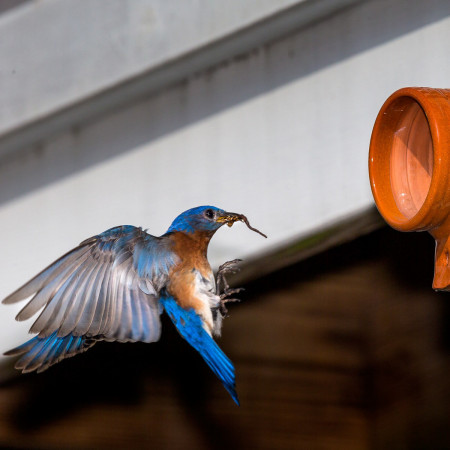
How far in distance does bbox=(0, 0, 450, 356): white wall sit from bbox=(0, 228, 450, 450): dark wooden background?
3.63 feet

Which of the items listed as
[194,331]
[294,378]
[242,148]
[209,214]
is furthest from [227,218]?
[294,378]

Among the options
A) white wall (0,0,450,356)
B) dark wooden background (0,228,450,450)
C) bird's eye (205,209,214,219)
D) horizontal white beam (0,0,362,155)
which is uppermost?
horizontal white beam (0,0,362,155)

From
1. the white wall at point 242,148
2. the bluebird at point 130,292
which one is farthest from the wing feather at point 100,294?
the white wall at point 242,148

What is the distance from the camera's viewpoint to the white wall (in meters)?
3.02

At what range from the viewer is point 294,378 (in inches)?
181

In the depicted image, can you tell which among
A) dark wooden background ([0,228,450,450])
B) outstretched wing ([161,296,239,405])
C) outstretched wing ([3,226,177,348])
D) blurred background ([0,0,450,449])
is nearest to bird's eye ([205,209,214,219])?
outstretched wing ([3,226,177,348])

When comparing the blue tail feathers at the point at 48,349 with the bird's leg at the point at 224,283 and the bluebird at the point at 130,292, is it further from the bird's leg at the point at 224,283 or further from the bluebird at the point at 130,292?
the bird's leg at the point at 224,283

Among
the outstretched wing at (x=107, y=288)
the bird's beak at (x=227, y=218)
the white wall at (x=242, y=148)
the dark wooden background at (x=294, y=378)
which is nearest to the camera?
the outstretched wing at (x=107, y=288)

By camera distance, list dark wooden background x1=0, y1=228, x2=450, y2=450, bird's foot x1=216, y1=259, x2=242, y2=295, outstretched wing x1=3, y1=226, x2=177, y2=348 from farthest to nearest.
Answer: dark wooden background x1=0, y1=228, x2=450, y2=450 → bird's foot x1=216, y1=259, x2=242, y2=295 → outstretched wing x1=3, y1=226, x2=177, y2=348

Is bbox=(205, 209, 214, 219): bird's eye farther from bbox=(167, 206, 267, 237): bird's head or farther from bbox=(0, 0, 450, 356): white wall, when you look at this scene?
bbox=(0, 0, 450, 356): white wall

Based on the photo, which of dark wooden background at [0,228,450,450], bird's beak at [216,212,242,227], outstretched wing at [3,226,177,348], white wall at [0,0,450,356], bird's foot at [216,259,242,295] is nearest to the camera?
outstretched wing at [3,226,177,348]

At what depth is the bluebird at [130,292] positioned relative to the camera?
2.50 meters

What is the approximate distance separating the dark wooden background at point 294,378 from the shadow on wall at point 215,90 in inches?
47.4

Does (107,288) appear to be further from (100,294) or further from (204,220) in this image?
(204,220)
